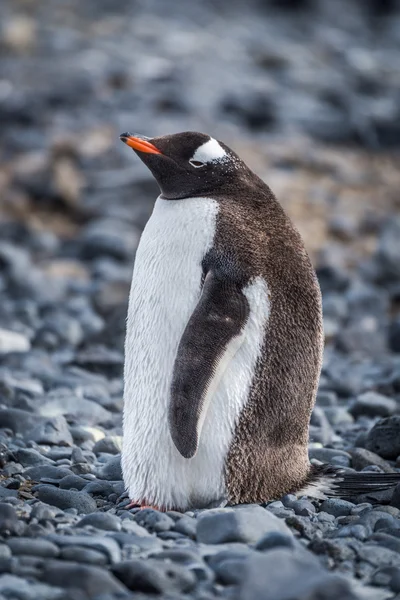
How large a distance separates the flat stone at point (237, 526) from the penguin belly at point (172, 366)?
1.27 feet

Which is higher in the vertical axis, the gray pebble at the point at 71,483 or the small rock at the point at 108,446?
the gray pebble at the point at 71,483

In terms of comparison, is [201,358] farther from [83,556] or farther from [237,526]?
[83,556]

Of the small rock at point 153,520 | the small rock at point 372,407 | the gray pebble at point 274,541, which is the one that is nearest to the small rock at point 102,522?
the small rock at point 153,520

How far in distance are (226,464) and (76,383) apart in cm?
251

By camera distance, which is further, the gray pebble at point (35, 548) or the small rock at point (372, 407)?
the small rock at point (372, 407)

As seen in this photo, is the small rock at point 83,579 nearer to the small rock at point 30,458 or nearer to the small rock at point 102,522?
the small rock at point 102,522

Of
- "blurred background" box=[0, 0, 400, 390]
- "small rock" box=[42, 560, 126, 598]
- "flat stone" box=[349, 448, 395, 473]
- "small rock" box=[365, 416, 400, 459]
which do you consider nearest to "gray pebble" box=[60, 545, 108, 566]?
"small rock" box=[42, 560, 126, 598]

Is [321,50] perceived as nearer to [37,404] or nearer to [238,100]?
[238,100]

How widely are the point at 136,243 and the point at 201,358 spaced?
6.29m

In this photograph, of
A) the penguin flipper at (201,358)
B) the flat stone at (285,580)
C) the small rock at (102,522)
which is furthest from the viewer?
the penguin flipper at (201,358)

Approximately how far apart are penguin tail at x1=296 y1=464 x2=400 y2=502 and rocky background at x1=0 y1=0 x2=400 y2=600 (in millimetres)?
45

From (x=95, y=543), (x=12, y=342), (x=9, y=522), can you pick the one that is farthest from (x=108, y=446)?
(x=12, y=342)

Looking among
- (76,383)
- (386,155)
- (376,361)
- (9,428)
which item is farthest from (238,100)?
(9,428)

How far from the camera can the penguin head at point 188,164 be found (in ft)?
13.0
